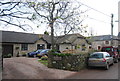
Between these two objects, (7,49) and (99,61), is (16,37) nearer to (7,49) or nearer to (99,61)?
(7,49)

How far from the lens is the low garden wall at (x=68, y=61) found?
10.2 m

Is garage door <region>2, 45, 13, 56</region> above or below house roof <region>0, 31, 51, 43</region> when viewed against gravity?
below

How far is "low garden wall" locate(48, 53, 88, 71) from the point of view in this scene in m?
10.2

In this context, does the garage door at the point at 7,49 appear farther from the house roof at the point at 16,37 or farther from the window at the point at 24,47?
the window at the point at 24,47

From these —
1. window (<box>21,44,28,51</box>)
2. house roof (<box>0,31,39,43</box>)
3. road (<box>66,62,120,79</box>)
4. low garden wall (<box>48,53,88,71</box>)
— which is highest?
house roof (<box>0,31,39,43</box>)

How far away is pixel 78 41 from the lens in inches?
989

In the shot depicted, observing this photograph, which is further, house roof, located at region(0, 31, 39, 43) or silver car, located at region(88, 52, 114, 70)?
house roof, located at region(0, 31, 39, 43)

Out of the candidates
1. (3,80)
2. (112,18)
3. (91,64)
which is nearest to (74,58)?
(91,64)

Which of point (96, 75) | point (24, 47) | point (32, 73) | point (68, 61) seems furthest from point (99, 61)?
point (24, 47)

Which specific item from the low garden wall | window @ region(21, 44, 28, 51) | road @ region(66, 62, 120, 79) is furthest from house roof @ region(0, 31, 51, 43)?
road @ region(66, 62, 120, 79)

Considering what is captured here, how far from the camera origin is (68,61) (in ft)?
34.2

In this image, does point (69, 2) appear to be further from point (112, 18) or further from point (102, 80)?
point (112, 18)

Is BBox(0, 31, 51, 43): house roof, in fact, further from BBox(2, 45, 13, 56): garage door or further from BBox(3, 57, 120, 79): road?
BBox(3, 57, 120, 79): road

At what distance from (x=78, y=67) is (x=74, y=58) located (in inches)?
34.1
